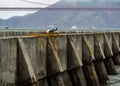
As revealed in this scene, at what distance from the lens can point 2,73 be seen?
48.0 feet

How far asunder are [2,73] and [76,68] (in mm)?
8705

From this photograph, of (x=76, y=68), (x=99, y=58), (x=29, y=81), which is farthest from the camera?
(x=99, y=58)

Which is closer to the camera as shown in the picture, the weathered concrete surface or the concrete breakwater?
the weathered concrete surface

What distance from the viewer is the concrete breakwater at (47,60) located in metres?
15.3

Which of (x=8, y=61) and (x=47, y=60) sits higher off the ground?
(x=8, y=61)

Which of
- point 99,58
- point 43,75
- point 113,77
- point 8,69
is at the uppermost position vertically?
point 8,69

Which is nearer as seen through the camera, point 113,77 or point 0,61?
point 0,61

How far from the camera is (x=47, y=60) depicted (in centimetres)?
1923

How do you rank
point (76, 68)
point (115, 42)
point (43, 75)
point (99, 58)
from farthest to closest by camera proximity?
point (115, 42)
point (99, 58)
point (76, 68)
point (43, 75)

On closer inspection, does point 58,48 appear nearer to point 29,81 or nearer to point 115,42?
point 29,81

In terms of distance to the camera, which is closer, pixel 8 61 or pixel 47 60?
pixel 8 61

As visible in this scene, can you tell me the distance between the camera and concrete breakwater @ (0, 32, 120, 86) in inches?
602

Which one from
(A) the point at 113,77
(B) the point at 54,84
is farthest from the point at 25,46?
(A) the point at 113,77

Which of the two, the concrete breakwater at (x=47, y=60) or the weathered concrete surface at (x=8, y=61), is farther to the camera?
the concrete breakwater at (x=47, y=60)
